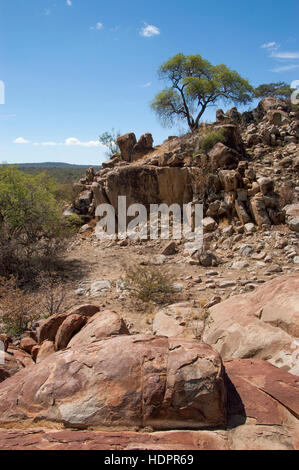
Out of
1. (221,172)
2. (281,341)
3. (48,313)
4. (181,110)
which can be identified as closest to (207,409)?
(281,341)

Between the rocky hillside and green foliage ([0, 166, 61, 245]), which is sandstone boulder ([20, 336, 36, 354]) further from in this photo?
green foliage ([0, 166, 61, 245])

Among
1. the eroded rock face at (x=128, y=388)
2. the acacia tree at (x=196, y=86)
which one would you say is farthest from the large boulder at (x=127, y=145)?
the eroded rock face at (x=128, y=388)

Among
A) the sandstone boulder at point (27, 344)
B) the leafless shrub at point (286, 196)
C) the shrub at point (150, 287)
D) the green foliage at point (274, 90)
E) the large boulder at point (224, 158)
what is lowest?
the sandstone boulder at point (27, 344)

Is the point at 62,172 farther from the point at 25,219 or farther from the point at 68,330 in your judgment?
the point at 68,330

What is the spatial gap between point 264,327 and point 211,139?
27.3ft

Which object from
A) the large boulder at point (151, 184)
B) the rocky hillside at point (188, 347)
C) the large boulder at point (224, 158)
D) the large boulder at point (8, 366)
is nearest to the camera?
the rocky hillside at point (188, 347)

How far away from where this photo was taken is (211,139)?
33.4 ft

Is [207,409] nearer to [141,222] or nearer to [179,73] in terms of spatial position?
[141,222]

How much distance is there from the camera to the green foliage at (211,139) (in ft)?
33.3

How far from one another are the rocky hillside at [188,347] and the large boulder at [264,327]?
0.05 ft

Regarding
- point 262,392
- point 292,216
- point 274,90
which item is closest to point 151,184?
point 292,216

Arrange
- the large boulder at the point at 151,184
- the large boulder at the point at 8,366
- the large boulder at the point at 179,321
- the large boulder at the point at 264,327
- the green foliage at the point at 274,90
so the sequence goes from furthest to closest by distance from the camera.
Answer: the green foliage at the point at 274,90, the large boulder at the point at 151,184, the large boulder at the point at 179,321, the large boulder at the point at 8,366, the large boulder at the point at 264,327

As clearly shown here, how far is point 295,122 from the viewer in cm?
1084

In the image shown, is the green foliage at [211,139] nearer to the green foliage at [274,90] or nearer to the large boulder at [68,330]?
the large boulder at [68,330]
